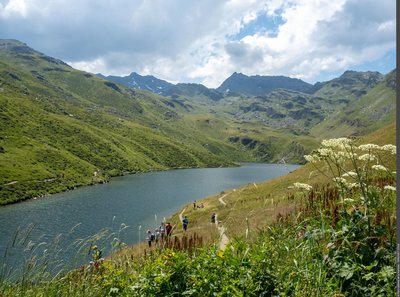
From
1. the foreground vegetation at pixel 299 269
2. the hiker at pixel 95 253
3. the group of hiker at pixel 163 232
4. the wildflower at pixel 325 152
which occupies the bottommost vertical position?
the group of hiker at pixel 163 232

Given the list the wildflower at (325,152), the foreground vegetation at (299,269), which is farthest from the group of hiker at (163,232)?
the wildflower at (325,152)

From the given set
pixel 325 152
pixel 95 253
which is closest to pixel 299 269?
pixel 325 152

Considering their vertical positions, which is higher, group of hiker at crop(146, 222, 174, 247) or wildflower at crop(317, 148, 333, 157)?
wildflower at crop(317, 148, 333, 157)

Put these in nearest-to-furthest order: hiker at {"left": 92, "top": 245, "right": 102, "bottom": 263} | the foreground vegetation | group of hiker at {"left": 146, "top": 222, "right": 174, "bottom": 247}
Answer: the foreground vegetation, hiker at {"left": 92, "top": 245, "right": 102, "bottom": 263}, group of hiker at {"left": 146, "top": 222, "right": 174, "bottom": 247}

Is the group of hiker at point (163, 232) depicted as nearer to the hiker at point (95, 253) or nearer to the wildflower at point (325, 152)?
the hiker at point (95, 253)

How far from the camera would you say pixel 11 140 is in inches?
7539

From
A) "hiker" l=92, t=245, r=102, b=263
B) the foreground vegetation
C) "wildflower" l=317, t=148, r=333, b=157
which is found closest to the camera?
the foreground vegetation

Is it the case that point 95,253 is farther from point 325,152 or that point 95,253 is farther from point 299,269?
point 325,152

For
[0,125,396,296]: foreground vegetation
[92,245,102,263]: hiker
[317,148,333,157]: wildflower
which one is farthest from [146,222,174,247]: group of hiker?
[317,148,333,157]: wildflower

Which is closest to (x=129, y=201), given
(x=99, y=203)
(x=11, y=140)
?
(x=99, y=203)

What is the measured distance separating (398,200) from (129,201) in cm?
12009

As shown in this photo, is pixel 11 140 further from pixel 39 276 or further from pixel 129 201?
pixel 39 276

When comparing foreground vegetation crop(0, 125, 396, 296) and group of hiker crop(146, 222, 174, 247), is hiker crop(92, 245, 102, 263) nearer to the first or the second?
foreground vegetation crop(0, 125, 396, 296)

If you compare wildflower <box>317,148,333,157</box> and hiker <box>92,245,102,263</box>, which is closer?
wildflower <box>317,148,333,157</box>
